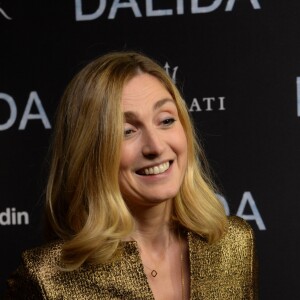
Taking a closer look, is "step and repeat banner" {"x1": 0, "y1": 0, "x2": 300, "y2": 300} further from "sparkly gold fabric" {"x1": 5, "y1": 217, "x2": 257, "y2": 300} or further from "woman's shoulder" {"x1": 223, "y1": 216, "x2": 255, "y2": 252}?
"sparkly gold fabric" {"x1": 5, "y1": 217, "x2": 257, "y2": 300}

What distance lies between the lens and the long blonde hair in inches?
55.5

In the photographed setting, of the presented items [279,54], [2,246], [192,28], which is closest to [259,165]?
[279,54]

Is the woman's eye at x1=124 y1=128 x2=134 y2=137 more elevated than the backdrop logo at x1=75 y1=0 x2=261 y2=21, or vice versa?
the backdrop logo at x1=75 y1=0 x2=261 y2=21

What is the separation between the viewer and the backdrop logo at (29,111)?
204 centimetres

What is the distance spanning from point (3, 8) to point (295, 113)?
95cm

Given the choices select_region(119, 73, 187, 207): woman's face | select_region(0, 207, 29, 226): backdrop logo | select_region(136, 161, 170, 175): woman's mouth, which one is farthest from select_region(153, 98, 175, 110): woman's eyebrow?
select_region(0, 207, 29, 226): backdrop logo

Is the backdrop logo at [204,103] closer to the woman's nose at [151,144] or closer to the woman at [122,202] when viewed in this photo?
the woman at [122,202]

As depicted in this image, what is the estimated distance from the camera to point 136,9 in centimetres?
199

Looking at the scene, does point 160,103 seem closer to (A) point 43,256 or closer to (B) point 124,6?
(A) point 43,256

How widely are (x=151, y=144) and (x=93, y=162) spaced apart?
139 millimetres

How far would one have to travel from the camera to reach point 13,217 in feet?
6.81

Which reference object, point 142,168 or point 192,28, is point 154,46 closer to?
point 192,28

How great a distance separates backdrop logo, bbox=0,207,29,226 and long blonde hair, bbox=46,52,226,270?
1.79ft

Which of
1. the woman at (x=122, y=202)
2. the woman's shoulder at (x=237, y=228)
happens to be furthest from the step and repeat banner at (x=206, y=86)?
the woman at (x=122, y=202)
